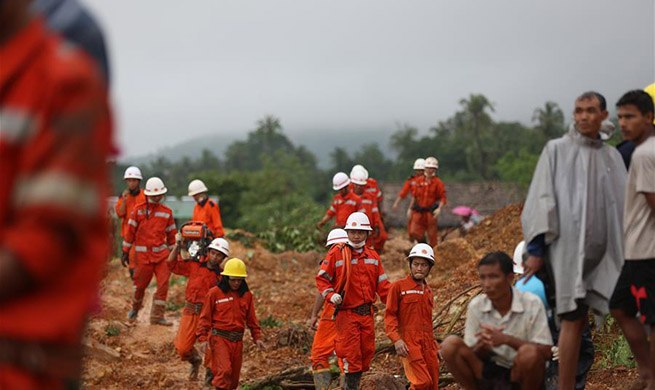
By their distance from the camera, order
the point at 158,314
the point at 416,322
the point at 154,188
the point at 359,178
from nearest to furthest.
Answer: the point at 416,322 < the point at 154,188 < the point at 158,314 < the point at 359,178

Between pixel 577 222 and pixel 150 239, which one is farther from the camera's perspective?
pixel 150 239

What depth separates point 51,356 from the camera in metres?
2.53

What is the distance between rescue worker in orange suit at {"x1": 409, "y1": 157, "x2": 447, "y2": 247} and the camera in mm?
17797

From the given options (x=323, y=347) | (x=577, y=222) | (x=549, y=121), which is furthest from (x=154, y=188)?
(x=549, y=121)

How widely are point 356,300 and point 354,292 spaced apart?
0.09 m

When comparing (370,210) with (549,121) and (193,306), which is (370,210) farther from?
(549,121)

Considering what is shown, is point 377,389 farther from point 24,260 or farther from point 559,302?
point 24,260

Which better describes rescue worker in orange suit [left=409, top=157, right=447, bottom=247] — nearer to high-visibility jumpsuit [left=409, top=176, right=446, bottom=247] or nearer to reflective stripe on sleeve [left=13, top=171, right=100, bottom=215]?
high-visibility jumpsuit [left=409, top=176, right=446, bottom=247]

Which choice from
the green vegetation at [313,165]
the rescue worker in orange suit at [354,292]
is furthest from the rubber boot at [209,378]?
the green vegetation at [313,165]

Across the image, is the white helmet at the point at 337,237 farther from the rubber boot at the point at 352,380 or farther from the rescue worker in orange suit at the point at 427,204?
the rescue worker in orange suit at the point at 427,204

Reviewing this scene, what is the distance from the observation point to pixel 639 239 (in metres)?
5.28

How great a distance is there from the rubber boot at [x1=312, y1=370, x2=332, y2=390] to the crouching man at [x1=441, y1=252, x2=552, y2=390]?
4652 millimetres

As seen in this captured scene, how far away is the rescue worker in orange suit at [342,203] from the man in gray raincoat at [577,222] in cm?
1070

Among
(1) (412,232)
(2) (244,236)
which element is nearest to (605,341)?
(1) (412,232)
